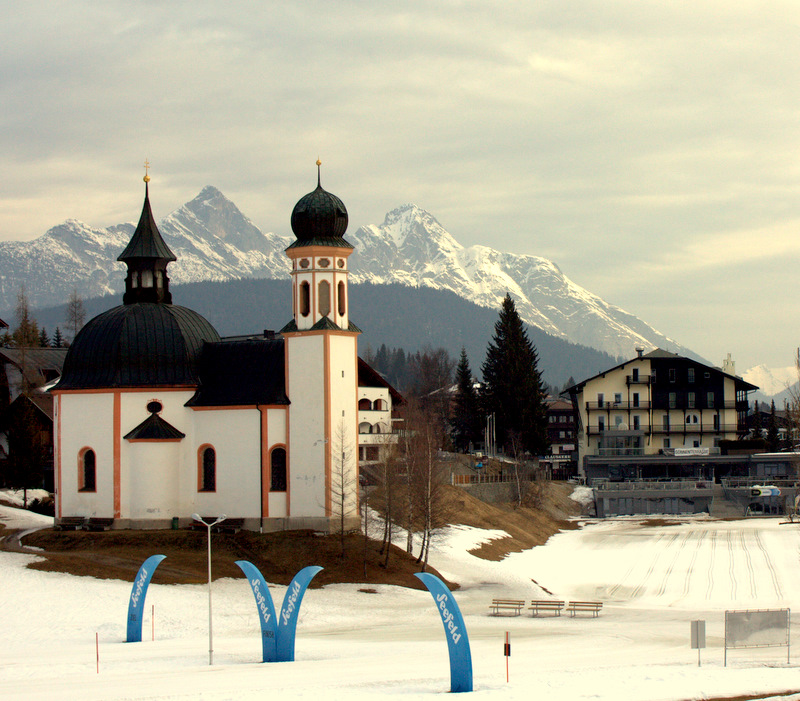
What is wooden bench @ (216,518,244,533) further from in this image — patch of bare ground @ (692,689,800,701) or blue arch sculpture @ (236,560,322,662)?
patch of bare ground @ (692,689,800,701)

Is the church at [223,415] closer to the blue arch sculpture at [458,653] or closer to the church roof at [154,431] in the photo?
the church roof at [154,431]

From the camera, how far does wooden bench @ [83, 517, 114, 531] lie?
56.6 metres

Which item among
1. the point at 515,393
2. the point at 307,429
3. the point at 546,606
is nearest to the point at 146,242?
the point at 307,429

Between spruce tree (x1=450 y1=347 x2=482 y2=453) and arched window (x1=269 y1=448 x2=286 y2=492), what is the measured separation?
181 ft

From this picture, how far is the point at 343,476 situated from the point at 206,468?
802 cm

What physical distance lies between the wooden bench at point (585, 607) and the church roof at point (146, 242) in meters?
27.7

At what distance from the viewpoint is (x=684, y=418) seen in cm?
10531

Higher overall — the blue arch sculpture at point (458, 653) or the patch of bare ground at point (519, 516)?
the blue arch sculpture at point (458, 653)

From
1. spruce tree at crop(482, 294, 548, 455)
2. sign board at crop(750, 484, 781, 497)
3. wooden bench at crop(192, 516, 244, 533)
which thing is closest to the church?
wooden bench at crop(192, 516, 244, 533)

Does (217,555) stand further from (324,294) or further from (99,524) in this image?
(324,294)

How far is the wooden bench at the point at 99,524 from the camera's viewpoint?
56.6 meters

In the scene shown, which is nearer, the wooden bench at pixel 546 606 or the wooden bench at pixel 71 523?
the wooden bench at pixel 546 606

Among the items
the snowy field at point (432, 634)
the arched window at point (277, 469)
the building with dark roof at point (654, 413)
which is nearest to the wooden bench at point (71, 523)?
the snowy field at point (432, 634)

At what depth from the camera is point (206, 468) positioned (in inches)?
2283
